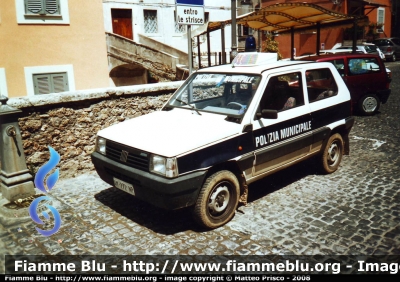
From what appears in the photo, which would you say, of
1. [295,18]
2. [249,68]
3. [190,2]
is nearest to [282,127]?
[249,68]

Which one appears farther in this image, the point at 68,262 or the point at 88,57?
the point at 88,57

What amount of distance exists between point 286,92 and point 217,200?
2154mm

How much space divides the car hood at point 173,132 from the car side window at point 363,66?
687cm

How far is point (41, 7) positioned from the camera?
10656 mm

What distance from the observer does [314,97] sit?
19.3ft

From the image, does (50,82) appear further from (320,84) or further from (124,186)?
(320,84)

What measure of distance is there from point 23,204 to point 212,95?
3.25m

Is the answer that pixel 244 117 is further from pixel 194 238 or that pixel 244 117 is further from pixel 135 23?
pixel 135 23

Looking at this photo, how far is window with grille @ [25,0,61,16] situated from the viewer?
34.6 ft

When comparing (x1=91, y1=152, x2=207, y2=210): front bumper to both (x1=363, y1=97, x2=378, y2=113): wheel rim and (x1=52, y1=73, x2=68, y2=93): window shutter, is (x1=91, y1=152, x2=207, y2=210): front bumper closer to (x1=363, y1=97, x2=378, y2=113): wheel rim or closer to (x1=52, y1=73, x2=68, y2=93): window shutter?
(x1=52, y1=73, x2=68, y2=93): window shutter

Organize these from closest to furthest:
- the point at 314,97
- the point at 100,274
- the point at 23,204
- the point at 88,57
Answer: the point at 100,274
the point at 23,204
the point at 314,97
the point at 88,57

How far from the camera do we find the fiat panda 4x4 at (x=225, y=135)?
4227 mm

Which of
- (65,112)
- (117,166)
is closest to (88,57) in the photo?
(65,112)

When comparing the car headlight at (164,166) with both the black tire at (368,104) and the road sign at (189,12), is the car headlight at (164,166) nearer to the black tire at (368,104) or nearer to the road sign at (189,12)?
the road sign at (189,12)
